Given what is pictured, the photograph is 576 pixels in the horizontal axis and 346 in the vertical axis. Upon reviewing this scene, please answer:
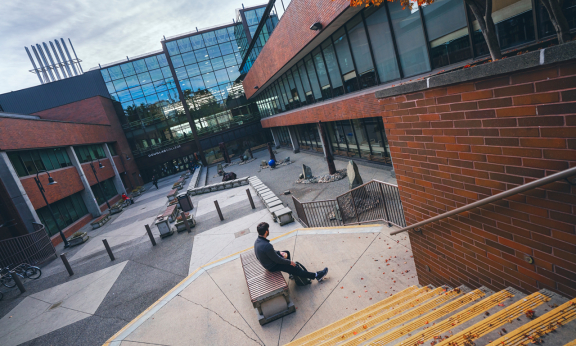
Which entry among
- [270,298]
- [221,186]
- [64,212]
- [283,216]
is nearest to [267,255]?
[270,298]

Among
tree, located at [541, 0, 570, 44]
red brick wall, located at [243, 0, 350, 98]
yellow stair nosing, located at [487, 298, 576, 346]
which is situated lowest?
yellow stair nosing, located at [487, 298, 576, 346]

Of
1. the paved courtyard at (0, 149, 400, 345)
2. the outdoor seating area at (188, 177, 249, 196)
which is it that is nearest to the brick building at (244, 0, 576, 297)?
the paved courtyard at (0, 149, 400, 345)

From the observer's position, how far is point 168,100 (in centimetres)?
3822

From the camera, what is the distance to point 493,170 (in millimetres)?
2238

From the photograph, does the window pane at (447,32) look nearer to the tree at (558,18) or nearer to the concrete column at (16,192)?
the tree at (558,18)

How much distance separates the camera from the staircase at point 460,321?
5.88 feet

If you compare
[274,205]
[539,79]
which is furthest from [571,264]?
[274,205]

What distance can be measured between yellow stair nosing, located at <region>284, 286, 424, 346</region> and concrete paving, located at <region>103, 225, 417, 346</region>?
0.32m

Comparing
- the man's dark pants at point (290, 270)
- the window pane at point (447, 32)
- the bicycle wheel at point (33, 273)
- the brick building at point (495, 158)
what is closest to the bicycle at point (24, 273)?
Answer: the bicycle wheel at point (33, 273)

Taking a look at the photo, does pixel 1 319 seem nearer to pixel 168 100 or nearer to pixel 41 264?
pixel 41 264

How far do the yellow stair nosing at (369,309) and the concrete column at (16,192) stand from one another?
61.4ft

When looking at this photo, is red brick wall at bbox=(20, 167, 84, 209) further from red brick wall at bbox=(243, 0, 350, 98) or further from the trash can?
red brick wall at bbox=(243, 0, 350, 98)

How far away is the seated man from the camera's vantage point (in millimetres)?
4680

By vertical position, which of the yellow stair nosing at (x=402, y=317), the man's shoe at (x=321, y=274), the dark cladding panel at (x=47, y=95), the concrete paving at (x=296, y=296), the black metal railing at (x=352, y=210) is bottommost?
the black metal railing at (x=352, y=210)
